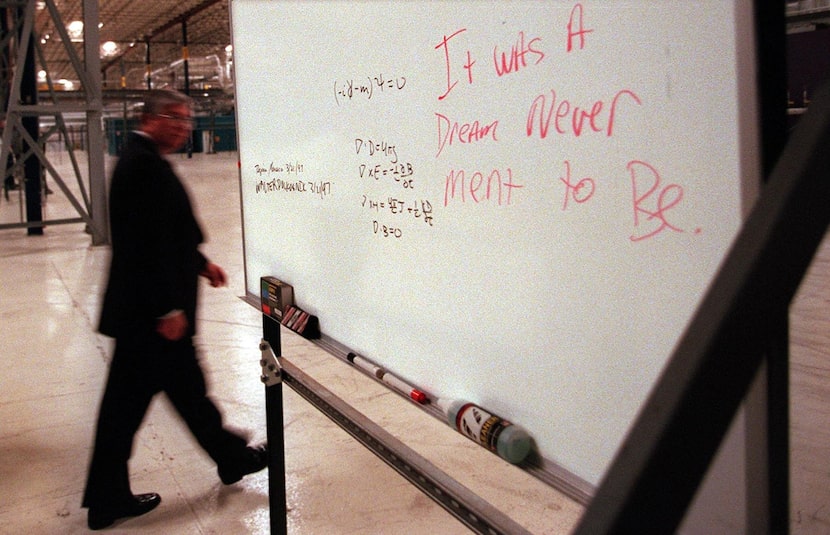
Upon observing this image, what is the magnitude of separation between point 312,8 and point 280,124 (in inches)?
15.8

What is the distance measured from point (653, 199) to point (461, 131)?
459 mm

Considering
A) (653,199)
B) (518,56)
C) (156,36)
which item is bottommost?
(653,199)

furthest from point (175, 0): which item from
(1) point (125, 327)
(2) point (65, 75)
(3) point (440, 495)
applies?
(3) point (440, 495)

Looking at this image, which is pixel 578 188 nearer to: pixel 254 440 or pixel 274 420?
pixel 274 420

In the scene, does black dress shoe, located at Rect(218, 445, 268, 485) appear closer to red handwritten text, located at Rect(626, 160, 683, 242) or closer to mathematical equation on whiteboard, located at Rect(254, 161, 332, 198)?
mathematical equation on whiteboard, located at Rect(254, 161, 332, 198)

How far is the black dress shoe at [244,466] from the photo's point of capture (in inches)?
114

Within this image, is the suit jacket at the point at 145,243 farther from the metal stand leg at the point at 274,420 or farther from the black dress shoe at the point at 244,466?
the black dress shoe at the point at 244,466

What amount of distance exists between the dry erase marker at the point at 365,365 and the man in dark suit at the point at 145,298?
994 millimetres

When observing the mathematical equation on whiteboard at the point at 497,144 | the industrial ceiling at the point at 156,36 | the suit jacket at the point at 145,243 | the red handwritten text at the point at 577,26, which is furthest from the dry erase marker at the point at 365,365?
the industrial ceiling at the point at 156,36

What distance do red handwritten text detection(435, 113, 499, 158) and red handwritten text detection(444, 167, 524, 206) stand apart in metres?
0.06

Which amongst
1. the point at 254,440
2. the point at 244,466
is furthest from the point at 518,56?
the point at 254,440

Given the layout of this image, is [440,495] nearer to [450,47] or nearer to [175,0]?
[450,47]

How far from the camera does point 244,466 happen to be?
116 inches

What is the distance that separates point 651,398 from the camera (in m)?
0.70
